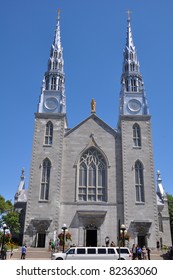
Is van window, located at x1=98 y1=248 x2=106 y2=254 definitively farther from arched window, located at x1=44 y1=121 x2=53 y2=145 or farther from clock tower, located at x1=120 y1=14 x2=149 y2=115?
clock tower, located at x1=120 y1=14 x2=149 y2=115

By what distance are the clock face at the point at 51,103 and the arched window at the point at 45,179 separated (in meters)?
8.48

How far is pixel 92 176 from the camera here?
38875mm

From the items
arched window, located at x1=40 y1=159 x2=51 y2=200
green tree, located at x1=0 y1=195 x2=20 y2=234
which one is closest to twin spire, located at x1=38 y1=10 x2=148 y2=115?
arched window, located at x1=40 y1=159 x2=51 y2=200

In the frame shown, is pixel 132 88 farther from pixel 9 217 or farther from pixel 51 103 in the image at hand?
pixel 9 217

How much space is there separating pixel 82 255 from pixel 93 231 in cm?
1531

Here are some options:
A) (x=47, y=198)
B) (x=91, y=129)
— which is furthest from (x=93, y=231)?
(x=91, y=129)

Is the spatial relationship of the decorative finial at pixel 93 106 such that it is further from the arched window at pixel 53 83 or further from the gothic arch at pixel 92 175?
the arched window at pixel 53 83

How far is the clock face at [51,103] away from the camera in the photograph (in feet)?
140

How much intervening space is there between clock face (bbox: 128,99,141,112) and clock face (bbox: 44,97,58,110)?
11.1 m

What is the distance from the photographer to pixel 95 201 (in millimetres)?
37375

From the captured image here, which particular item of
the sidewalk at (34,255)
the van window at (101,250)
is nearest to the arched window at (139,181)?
the sidewalk at (34,255)

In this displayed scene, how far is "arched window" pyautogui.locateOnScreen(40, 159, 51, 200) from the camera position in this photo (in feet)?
122
